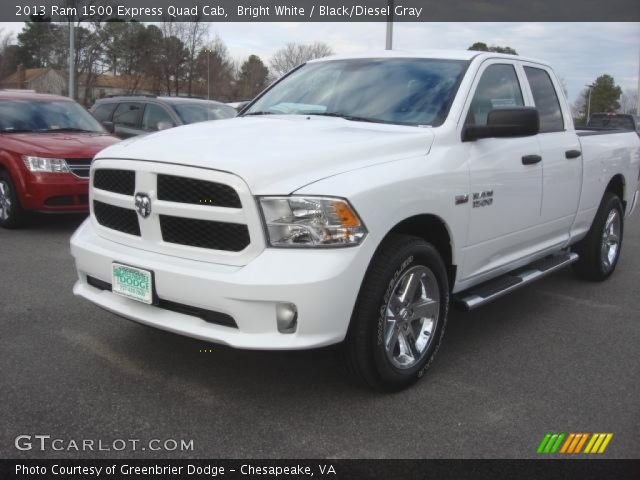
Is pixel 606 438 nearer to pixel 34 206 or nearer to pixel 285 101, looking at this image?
pixel 285 101

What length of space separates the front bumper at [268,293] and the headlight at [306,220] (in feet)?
0.19

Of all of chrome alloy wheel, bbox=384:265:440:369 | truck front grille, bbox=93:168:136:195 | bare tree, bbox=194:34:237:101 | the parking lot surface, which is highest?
bare tree, bbox=194:34:237:101

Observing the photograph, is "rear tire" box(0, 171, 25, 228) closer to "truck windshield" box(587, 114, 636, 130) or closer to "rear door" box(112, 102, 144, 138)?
"rear door" box(112, 102, 144, 138)

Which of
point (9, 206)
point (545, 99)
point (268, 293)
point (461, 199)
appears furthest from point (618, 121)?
point (268, 293)

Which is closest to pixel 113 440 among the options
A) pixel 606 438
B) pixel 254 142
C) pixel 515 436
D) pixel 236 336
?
pixel 236 336

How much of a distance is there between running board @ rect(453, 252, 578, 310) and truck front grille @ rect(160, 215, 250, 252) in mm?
1591

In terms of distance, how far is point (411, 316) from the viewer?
365 cm

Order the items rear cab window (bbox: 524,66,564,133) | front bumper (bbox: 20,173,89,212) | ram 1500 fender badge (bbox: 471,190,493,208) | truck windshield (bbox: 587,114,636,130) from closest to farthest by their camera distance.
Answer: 1. ram 1500 fender badge (bbox: 471,190,493,208)
2. rear cab window (bbox: 524,66,564,133)
3. front bumper (bbox: 20,173,89,212)
4. truck windshield (bbox: 587,114,636,130)

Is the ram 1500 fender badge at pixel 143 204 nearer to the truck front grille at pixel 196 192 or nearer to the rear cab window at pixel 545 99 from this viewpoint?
the truck front grille at pixel 196 192

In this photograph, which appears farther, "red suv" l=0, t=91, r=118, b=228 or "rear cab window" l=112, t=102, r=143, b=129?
"rear cab window" l=112, t=102, r=143, b=129

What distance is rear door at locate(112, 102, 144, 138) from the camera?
11.3 m

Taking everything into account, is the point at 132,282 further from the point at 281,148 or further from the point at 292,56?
the point at 292,56

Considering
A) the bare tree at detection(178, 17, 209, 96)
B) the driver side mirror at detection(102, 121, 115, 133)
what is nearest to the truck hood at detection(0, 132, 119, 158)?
the driver side mirror at detection(102, 121, 115, 133)

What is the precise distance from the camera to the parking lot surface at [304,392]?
3.09 m
